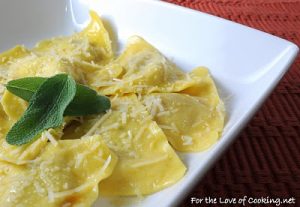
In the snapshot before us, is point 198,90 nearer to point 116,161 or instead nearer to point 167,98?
point 167,98

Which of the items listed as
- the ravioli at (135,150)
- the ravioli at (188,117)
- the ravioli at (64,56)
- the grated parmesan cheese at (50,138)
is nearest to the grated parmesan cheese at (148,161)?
the ravioli at (135,150)

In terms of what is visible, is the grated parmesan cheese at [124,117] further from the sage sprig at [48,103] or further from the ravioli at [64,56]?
the ravioli at [64,56]

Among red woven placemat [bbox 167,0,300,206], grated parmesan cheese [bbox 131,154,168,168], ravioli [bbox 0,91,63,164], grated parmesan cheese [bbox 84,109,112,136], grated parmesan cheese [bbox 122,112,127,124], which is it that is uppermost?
ravioli [bbox 0,91,63,164]

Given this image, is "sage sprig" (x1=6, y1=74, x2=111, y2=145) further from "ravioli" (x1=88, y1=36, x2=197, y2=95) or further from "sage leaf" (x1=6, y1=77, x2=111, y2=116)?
"ravioli" (x1=88, y1=36, x2=197, y2=95)

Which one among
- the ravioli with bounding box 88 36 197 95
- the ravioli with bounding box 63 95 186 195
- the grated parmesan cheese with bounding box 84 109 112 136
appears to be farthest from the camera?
the ravioli with bounding box 88 36 197 95

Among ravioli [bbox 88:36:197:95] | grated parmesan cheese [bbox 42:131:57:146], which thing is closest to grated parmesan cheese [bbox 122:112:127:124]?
ravioli [bbox 88:36:197:95]

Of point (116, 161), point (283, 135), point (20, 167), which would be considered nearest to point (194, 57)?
point (283, 135)

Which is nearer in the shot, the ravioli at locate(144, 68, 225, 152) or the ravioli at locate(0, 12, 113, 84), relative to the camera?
the ravioli at locate(144, 68, 225, 152)
